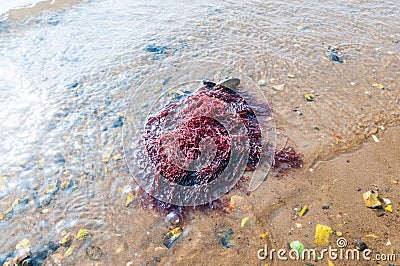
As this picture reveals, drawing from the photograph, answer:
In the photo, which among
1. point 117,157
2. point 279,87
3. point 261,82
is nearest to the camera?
point 117,157

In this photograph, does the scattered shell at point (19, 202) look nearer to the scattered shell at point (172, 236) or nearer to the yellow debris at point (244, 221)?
the scattered shell at point (172, 236)

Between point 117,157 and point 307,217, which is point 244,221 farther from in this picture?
point 117,157

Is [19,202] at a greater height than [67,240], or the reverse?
[19,202]

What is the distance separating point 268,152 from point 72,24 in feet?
21.8

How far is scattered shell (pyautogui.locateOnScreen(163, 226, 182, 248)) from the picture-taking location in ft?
13.3

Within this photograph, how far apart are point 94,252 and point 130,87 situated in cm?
355

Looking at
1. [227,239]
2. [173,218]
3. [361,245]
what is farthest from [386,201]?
[173,218]

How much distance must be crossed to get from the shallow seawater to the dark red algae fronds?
0.83ft

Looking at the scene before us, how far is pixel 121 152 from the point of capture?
5328 millimetres

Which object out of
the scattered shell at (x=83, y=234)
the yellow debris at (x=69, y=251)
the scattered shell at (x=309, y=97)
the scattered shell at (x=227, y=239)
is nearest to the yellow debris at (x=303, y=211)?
the scattered shell at (x=227, y=239)

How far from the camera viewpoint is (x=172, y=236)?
13.5 feet

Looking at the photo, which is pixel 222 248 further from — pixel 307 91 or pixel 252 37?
pixel 252 37

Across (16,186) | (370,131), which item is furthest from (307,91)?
(16,186)

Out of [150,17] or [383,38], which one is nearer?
[383,38]
